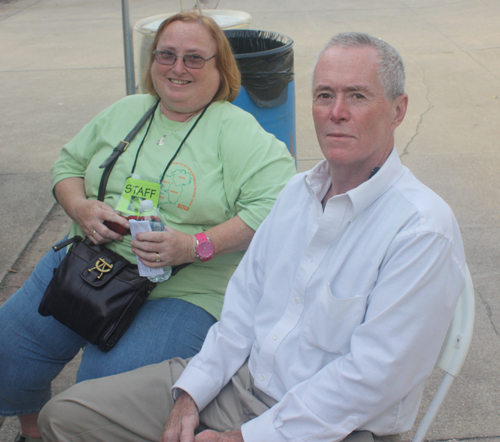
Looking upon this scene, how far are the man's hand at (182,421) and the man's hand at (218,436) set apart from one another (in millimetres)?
27

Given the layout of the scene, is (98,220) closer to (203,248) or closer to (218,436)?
(203,248)

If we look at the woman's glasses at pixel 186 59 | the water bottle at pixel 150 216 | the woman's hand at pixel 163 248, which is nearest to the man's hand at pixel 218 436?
the woman's hand at pixel 163 248

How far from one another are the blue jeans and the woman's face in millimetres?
830

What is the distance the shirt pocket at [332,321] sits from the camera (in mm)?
1435

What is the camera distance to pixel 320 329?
4.86 ft

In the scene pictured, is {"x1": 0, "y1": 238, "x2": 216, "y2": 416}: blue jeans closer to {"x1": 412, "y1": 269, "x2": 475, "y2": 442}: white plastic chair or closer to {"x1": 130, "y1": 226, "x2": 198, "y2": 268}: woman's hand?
{"x1": 130, "y1": 226, "x2": 198, "y2": 268}: woman's hand

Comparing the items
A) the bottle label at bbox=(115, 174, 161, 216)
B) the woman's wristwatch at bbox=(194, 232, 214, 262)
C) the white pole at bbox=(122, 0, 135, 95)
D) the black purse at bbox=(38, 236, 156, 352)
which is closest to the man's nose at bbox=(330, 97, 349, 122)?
the woman's wristwatch at bbox=(194, 232, 214, 262)

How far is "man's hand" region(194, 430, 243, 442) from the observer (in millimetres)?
1511

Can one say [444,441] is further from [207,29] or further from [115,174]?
[207,29]

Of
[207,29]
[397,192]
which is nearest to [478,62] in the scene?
[207,29]

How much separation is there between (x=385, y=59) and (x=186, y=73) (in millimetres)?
967

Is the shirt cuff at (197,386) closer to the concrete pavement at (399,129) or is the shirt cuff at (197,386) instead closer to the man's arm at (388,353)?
the man's arm at (388,353)

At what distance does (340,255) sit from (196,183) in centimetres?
80

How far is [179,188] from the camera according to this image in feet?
6.83
